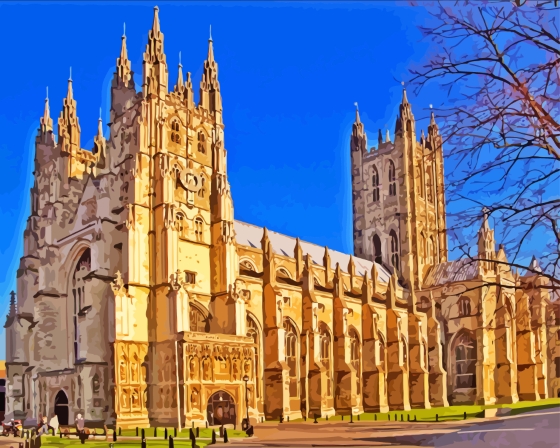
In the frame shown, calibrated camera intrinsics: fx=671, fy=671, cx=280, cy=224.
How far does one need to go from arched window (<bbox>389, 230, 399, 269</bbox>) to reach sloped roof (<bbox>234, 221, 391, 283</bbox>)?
139 centimetres

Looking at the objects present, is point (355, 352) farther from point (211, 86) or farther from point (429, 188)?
point (429, 188)

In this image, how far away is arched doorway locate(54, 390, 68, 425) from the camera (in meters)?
44.0

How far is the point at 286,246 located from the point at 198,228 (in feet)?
64.5

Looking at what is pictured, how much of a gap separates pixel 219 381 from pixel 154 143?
16398 millimetres

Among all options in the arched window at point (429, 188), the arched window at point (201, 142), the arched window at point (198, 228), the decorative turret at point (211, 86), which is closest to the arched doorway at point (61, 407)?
the arched window at point (198, 228)

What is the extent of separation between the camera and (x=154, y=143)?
149 ft

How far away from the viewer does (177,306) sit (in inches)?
1622

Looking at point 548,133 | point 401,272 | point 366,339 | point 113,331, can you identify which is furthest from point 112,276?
point 401,272

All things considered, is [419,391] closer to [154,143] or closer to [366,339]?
[366,339]

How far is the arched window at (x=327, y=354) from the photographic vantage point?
179ft

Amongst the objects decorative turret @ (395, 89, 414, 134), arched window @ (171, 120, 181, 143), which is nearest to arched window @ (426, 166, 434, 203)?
decorative turret @ (395, 89, 414, 134)

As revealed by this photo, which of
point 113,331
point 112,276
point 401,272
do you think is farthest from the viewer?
point 401,272

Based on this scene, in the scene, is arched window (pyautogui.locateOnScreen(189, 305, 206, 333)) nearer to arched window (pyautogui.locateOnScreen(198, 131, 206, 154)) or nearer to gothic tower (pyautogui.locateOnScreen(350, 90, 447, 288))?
arched window (pyautogui.locateOnScreen(198, 131, 206, 154))

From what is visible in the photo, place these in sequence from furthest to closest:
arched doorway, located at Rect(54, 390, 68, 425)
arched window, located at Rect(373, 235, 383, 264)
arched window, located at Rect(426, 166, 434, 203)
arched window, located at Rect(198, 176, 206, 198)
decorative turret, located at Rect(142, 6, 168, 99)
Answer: arched window, located at Rect(426, 166, 434, 203) < arched window, located at Rect(373, 235, 383, 264) < arched window, located at Rect(198, 176, 206, 198) < decorative turret, located at Rect(142, 6, 168, 99) < arched doorway, located at Rect(54, 390, 68, 425)
